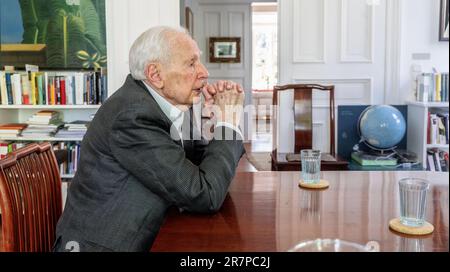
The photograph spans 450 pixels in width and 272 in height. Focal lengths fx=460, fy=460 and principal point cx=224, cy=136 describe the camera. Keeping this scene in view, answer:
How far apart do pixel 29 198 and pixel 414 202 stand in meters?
0.86

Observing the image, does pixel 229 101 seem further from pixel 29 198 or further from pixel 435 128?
pixel 435 128

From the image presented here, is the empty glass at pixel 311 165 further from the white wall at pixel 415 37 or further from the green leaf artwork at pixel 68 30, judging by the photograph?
the white wall at pixel 415 37

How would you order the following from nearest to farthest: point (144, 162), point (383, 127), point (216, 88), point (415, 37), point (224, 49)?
point (144, 162) → point (216, 88) → point (383, 127) → point (415, 37) → point (224, 49)

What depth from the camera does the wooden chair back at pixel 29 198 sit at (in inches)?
39.1

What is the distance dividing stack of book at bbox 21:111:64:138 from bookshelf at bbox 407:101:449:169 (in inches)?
102

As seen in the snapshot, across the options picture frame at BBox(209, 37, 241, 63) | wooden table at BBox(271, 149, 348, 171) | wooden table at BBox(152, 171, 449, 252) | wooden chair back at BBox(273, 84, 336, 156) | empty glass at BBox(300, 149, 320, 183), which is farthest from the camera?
picture frame at BBox(209, 37, 241, 63)

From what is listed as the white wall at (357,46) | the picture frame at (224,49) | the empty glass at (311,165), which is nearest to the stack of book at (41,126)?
the white wall at (357,46)

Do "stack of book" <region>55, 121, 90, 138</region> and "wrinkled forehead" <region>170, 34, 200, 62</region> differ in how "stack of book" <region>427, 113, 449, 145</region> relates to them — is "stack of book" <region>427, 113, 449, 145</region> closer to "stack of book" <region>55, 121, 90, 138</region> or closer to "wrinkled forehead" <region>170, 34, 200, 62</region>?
"stack of book" <region>55, 121, 90, 138</region>

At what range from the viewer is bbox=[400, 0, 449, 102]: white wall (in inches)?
139

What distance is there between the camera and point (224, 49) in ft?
22.4

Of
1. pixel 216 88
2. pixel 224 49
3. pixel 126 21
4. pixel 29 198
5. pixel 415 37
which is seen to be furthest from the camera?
pixel 224 49

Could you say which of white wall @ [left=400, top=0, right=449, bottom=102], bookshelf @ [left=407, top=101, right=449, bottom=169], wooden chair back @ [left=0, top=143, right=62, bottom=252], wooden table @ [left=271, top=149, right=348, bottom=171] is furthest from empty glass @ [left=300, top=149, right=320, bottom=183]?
white wall @ [left=400, top=0, right=449, bottom=102]

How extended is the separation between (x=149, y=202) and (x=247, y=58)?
6029 mm

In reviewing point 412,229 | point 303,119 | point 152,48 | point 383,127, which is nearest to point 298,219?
point 412,229
